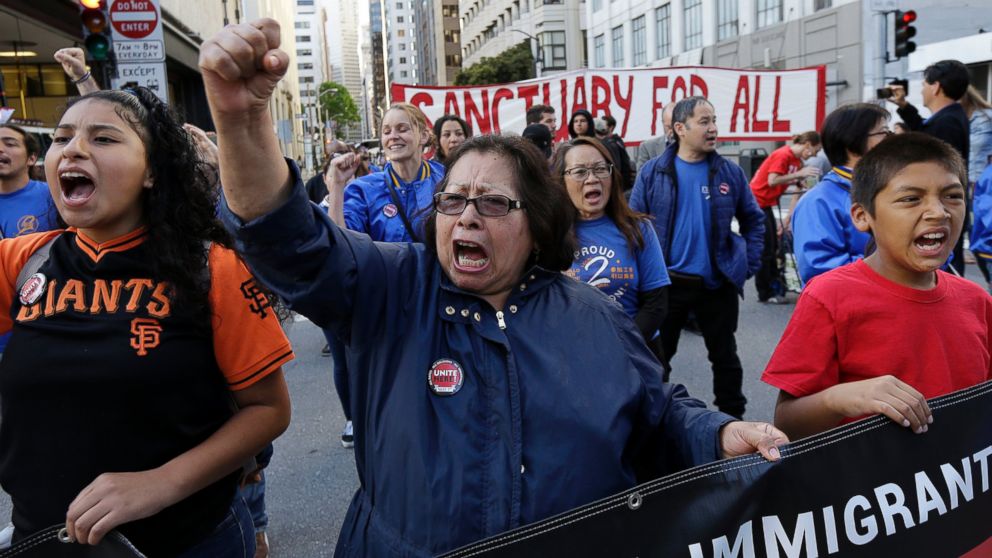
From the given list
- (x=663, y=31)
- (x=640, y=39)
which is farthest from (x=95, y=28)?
(x=640, y=39)

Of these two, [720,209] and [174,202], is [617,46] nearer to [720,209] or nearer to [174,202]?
[720,209]

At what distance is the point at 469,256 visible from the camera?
1.96 metres

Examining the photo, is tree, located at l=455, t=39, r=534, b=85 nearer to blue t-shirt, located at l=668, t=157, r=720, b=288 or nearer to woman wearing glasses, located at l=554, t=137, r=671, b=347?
blue t-shirt, located at l=668, t=157, r=720, b=288

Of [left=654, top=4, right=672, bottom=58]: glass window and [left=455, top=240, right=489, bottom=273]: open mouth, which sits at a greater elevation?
[left=654, top=4, right=672, bottom=58]: glass window

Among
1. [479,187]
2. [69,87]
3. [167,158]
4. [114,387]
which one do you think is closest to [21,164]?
[167,158]

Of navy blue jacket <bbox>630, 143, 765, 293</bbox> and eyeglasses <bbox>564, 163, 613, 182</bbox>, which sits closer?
eyeglasses <bbox>564, 163, 613, 182</bbox>

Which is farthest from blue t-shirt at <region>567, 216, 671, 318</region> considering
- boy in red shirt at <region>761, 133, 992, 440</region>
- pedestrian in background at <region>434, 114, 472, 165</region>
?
pedestrian in background at <region>434, 114, 472, 165</region>

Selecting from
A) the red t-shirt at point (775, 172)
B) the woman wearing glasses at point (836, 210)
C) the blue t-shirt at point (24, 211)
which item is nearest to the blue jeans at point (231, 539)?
the woman wearing glasses at point (836, 210)

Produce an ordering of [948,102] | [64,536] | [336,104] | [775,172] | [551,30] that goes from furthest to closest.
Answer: [336,104], [551,30], [775,172], [948,102], [64,536]

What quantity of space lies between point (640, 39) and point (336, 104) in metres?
90.9

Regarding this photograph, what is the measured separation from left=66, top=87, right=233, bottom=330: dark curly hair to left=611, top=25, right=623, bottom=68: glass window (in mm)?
43545

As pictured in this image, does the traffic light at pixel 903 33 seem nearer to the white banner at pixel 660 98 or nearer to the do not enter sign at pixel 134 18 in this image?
the white banner at pixel 660 98

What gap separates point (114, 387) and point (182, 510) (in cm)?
36

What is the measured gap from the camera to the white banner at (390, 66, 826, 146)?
35.7ft
